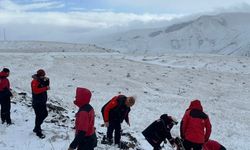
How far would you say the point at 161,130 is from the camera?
451 inches

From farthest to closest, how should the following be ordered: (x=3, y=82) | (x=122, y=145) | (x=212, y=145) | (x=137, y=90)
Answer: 1. (x=137, y=90)
2. (x=3, y=82)
3. (x=122, y=145)
4. (x=212, y=145)

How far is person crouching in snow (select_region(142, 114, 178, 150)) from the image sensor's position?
1139 centimetres

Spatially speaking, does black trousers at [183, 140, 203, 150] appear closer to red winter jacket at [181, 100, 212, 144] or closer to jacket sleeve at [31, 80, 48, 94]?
red winter jacket at [181, 100, 212, 144]

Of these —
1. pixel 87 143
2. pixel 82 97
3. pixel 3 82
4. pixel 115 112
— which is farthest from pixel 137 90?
pixel 82 97

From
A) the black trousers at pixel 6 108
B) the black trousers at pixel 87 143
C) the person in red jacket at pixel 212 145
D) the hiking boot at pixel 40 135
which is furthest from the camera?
the black trousers at pixel 6 108

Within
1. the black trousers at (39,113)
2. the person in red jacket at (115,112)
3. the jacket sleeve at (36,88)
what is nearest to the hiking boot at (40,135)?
the black trousers at (39,113)

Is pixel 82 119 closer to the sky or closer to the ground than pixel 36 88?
closer to the sky

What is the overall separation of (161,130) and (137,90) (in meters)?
18.1

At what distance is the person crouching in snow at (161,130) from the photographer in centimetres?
1139

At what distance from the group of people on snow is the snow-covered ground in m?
0.73

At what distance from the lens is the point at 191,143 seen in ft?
36.6

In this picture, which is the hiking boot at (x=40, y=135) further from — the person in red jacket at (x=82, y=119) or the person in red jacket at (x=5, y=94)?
the person in red jacket at (x=82, y=119)

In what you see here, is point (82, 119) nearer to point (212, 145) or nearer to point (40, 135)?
point (212, 145)

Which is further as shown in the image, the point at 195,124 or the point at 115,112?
the point at 115,112
